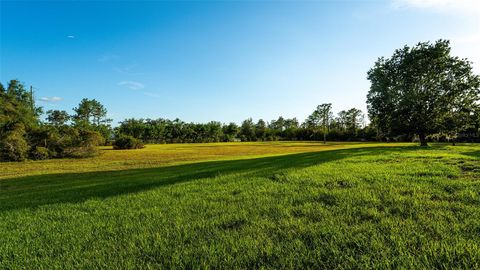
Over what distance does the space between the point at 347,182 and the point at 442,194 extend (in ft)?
6.94

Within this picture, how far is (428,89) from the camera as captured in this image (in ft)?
76.2

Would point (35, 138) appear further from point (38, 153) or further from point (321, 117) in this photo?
point (321, 117)

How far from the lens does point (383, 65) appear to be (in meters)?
25.4

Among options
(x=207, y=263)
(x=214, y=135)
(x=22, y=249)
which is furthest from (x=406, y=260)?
(x=214, y=135)

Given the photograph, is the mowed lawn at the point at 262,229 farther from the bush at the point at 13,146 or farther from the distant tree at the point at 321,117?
the distant tree at the point at 321,117

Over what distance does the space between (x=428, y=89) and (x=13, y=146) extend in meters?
45.2

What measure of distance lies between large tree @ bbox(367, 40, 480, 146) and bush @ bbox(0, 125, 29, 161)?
4111cm

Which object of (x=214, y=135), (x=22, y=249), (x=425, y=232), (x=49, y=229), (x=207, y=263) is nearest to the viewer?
(x=207, y=263)

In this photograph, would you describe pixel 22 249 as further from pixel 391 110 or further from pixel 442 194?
pixel 391 110

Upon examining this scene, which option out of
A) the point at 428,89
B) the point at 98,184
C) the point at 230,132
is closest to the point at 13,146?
the point at 98,184

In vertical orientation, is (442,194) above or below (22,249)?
above

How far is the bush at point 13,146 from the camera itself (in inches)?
992

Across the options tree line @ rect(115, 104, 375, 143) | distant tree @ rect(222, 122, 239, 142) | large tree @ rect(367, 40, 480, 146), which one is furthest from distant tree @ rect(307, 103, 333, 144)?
large tree @ rect(367, 40, 480, 146)

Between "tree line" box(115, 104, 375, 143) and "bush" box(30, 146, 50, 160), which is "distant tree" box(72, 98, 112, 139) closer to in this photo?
"tree line" box(115, 104, 375, 143)
